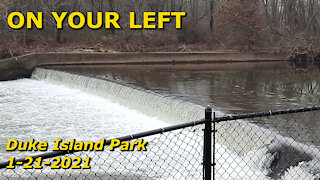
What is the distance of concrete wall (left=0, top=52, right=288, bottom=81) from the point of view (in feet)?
70.1

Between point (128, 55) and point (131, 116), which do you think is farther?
point (128, 55)

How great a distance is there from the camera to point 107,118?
10852 millimetres

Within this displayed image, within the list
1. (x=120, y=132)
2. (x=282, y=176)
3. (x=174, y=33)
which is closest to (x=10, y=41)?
(x=174, y=33)

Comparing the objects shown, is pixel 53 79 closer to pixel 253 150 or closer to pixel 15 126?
pixel 15 126

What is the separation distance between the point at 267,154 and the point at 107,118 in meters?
5.86

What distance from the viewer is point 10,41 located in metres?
27.3

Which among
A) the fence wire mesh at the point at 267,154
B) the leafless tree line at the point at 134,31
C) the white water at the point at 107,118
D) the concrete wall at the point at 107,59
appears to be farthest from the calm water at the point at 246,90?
the leafless tree line at the point at 134,31

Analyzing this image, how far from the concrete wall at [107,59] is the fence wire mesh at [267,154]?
16.5 metres

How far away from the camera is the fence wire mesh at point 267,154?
214 inches

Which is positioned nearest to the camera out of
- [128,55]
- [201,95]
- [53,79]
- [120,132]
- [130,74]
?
[120,132]

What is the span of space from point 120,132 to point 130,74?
434 inches

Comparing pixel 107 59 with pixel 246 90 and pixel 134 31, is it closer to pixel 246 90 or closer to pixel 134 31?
pixel 134 31

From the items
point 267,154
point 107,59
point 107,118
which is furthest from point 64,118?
point 107,59

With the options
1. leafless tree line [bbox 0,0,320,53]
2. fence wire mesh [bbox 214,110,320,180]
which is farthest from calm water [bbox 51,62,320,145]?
leafless tree line [bbox 0,0,320,53]
